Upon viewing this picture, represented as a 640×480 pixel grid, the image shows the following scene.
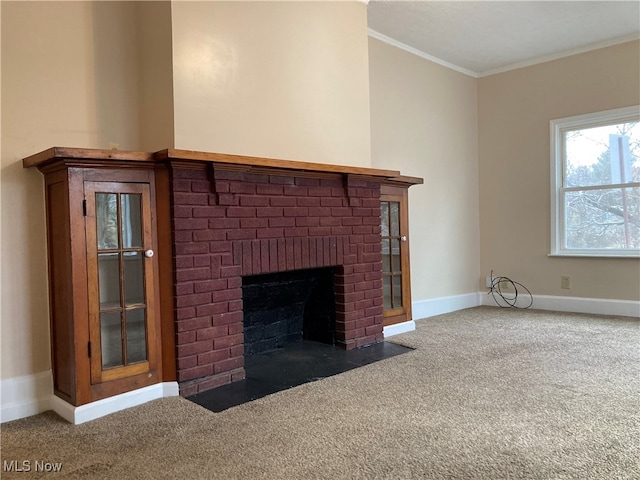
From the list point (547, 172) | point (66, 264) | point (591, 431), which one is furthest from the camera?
point (547, 172)

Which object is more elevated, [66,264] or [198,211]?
[198,211]

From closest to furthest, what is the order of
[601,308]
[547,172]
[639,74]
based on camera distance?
1. [639,74]
2. [601,308]
3. [547,172]

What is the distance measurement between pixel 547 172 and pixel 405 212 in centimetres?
186

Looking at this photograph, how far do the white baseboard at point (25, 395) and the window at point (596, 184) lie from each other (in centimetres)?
449

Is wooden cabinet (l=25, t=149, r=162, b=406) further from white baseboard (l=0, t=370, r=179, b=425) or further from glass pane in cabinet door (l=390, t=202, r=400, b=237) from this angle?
glass pane in cabinet door (l=390, t=202, r=400, b=237)

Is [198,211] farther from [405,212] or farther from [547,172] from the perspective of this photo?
[547,172]

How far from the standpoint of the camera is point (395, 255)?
3.94 metres

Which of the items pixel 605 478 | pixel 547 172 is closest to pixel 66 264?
pixel 605 478

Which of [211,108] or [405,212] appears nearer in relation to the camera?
[211,108]

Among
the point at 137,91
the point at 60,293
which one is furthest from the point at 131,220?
the point at 137,91

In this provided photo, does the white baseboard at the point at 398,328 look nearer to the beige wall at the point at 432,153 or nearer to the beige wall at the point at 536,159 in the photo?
the beige wall at the point at 432,153

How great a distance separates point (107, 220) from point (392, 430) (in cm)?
167

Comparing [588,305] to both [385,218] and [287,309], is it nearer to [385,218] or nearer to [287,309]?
[385,218]

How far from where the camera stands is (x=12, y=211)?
7.80 ft
